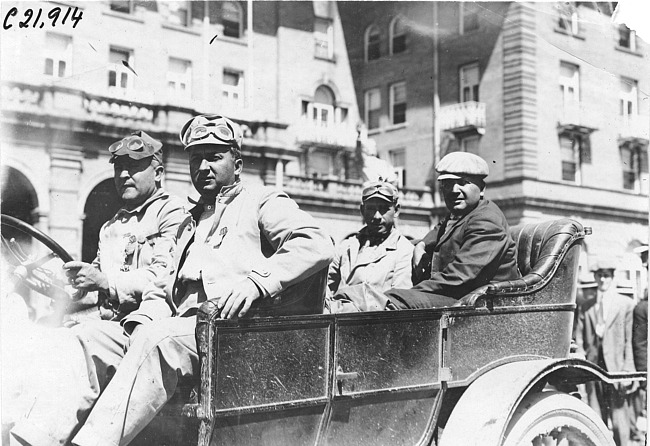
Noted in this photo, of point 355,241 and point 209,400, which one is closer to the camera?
point 209,400

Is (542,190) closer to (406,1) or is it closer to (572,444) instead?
(406,1)

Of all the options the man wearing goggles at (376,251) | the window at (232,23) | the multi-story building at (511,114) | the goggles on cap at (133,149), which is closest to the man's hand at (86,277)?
the goggles on cap at (133,149)

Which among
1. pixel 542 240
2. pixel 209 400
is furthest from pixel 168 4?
pixel 209 400

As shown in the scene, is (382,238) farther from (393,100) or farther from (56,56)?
(393,100)

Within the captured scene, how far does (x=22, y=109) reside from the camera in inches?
500

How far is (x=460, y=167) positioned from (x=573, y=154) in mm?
20792

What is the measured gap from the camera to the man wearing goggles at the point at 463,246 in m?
3.88

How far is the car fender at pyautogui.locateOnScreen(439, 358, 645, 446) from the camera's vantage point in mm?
3402

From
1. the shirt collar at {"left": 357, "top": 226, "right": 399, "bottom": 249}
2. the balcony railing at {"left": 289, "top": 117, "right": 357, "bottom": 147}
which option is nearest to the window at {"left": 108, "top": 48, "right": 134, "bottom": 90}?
the balcony railing at {"left": 289, "top": 117, "right": 357, "bottom": 147}

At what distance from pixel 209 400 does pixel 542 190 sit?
68.5 ft

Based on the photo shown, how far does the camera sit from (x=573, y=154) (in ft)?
78.0

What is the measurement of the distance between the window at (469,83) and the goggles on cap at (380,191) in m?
19.4

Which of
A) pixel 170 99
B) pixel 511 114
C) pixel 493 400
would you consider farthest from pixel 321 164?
pixel 493 400

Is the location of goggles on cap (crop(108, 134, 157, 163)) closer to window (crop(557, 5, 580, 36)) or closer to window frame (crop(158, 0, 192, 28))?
window (crop(557, 5, 580, 36))
